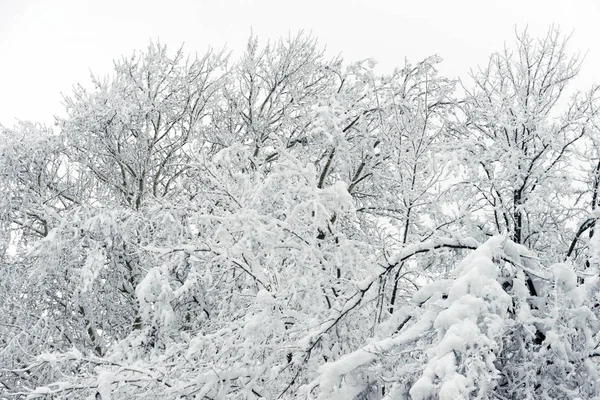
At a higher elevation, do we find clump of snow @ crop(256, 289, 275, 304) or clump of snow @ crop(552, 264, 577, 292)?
clump of snow @ crop(256, 289, 275, 304)

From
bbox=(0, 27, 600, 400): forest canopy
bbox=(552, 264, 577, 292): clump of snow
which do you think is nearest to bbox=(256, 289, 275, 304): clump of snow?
bbox=(0, 27, 600, 400): forest canopy

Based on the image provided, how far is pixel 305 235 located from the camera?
4.45 m

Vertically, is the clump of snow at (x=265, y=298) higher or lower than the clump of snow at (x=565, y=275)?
higher

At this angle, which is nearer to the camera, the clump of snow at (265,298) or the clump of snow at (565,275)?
the clump of snow at (565,275)

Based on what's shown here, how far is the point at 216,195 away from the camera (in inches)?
206

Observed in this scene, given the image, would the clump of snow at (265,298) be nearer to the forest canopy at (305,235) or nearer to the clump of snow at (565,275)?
the forest canopy at (305,235)

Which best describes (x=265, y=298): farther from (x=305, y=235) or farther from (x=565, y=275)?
(x=565, y=275)

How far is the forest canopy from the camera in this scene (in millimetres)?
2428

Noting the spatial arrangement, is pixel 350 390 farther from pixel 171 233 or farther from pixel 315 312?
pixel 171 233

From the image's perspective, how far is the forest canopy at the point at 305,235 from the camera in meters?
2.43

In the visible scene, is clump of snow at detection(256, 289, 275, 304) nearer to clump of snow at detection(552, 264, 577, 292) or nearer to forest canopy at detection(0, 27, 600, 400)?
forest canopy at detection(0, 27, 600, 400)

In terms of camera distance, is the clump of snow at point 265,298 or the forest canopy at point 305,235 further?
the clump of snow at point 265,298

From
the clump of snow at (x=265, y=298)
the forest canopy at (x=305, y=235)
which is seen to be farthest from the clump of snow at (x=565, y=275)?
the clump of snow at (x=265, y=298)

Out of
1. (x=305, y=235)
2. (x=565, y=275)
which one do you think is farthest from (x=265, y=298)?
(x=565, y=275)
